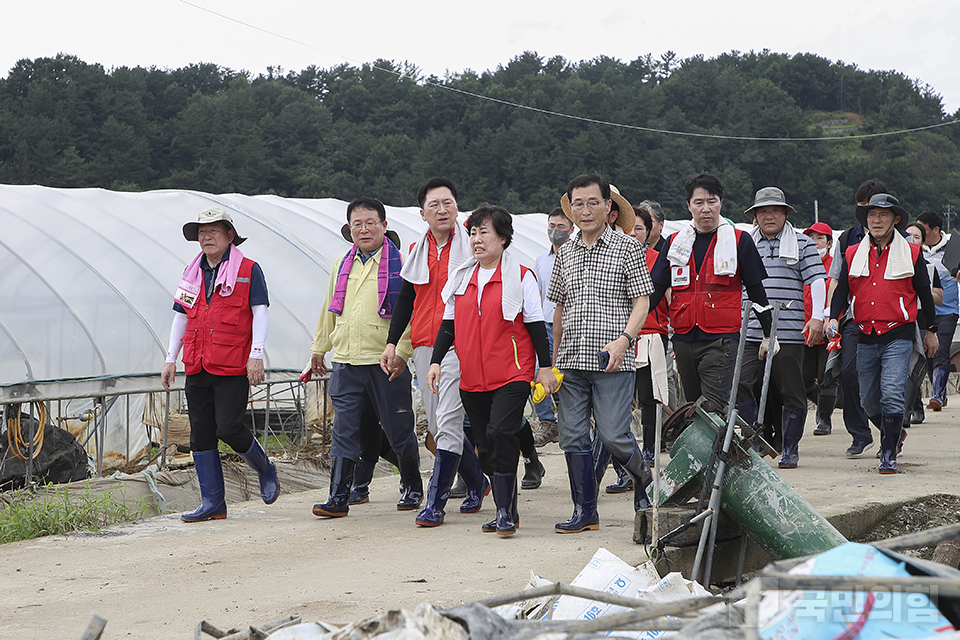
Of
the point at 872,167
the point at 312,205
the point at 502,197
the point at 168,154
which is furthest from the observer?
the point at 872,167

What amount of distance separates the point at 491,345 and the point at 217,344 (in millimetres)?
1723

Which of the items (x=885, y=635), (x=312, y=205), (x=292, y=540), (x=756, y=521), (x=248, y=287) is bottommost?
(x=292, y=540)

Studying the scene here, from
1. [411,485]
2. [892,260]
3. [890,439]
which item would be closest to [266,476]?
[411,485]

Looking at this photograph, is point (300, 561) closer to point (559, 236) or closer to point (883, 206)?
point (559, 236)

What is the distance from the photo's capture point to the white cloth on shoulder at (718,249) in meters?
5.57

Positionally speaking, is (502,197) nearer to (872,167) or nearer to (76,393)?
(872,167)

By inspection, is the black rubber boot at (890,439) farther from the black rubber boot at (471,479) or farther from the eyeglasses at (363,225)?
the eyeglasses at (363,225)

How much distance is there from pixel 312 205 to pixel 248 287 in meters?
9.78

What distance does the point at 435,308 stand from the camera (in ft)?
17.8

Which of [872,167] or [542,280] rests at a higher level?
[872,167]

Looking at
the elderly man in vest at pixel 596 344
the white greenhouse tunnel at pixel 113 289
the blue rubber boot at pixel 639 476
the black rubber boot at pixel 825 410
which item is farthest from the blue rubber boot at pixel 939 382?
the elderly man in vest at pixel 596 344

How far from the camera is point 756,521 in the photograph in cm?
383

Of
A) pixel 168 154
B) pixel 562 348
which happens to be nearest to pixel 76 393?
pixel 562 348

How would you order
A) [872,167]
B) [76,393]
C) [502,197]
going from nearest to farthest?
1. [76,393]
2. [502,197]
3. [872,167]
